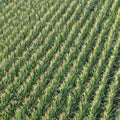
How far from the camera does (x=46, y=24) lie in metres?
8.82

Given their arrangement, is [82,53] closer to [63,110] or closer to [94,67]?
[94,67]

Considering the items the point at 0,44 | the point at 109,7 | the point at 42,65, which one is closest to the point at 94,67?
the point at 42,65

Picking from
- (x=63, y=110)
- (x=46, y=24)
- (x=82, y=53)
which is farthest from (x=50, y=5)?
(x=63, y=110)

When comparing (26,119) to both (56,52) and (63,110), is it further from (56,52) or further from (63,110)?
(56,52)

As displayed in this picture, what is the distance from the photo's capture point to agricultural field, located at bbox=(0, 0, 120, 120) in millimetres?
5910

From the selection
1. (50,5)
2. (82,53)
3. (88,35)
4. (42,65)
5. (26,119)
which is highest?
(50,5)

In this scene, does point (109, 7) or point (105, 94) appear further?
point (109, 7)

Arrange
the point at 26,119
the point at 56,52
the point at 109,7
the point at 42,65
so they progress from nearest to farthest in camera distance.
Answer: the point at 26,119 → the point at 42,65 → the point at 56,52 → the point at 109,7

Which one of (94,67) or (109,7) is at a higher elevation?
(109,7)

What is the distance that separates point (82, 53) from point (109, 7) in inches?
114

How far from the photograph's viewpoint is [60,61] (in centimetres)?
718

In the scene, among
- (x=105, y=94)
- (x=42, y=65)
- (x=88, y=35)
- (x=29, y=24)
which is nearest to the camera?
(x=105, y=94)

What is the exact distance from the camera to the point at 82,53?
23.8 ft

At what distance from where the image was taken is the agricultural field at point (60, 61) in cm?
591
